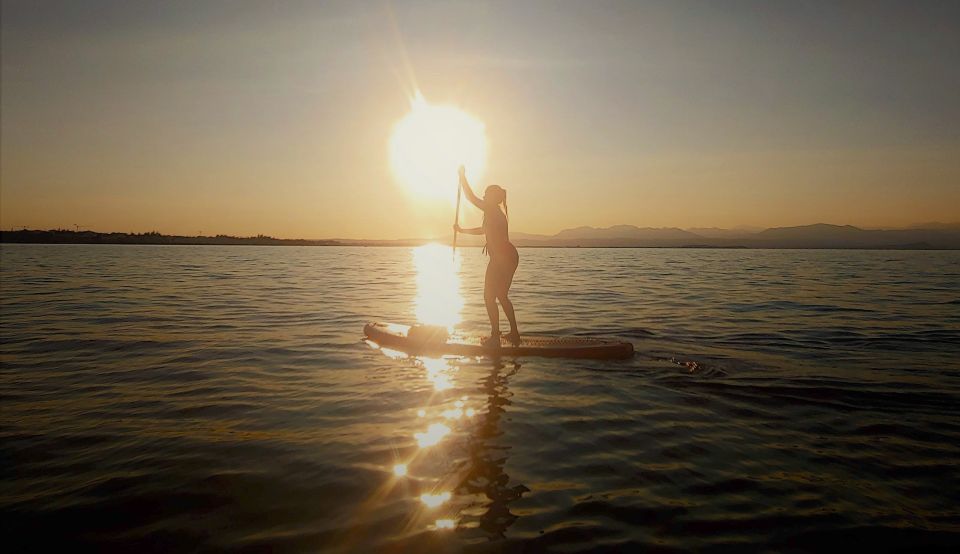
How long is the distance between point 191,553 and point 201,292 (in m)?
22.5

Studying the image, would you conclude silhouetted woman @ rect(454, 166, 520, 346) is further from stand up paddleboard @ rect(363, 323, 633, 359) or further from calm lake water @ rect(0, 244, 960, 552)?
calm lake water @ rect(0, 244, 960, 552)

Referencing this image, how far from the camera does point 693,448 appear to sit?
5.80 meters

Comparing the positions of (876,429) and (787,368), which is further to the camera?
(787,368)

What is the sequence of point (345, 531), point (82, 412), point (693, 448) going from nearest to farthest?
point (345, 531), point (693, 448), point (82, 412)

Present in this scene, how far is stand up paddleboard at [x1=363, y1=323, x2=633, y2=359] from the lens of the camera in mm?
10641

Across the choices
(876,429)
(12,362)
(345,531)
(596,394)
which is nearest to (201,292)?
(12,362)

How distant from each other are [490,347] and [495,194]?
312 cm

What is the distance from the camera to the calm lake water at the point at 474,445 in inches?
163

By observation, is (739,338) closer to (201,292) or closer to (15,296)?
(201,292)

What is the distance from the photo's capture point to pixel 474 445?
5.91 meters

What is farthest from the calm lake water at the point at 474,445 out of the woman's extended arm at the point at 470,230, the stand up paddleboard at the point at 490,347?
the woman's extended arm at the point at 470,230

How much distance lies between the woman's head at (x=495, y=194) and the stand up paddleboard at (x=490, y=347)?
9.78 feet

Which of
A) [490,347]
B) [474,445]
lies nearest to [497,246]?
[490,347]

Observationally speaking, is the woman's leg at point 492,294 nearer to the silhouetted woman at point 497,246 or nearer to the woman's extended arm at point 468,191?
the silhouetted woman at point 497,246
